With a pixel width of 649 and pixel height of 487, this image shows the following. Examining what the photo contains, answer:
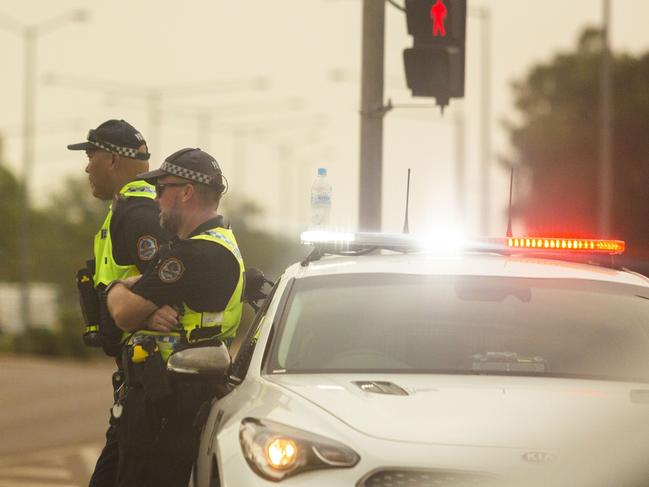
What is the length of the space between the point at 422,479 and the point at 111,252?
103 inches

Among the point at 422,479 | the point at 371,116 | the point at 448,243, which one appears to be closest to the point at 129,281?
the point at 448,243

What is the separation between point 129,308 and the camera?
6.61 metres

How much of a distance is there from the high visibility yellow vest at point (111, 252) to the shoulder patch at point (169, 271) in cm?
57

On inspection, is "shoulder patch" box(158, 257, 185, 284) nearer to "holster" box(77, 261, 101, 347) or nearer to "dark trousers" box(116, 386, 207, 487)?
"dark trousers" box(116, 386, 207, 487)

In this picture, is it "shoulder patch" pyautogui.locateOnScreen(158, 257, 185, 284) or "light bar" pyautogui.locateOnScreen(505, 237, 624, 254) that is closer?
"shoulder patch" pyautogui.locateOnScreen(158, 257, 185, 284)

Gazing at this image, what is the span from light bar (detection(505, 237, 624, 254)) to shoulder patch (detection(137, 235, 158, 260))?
1459 mm

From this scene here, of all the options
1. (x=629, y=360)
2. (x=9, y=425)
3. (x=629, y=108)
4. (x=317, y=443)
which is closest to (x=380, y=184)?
(x=629, y=360)

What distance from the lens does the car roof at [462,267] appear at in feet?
21.2

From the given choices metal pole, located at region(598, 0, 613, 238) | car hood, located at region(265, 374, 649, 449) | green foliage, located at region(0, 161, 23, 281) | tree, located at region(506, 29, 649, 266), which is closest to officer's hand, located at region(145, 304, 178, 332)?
car hood, located at region(265, 374, 649, 449)

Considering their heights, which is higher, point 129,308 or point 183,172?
point 183,172

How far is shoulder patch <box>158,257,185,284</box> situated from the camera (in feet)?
21.6

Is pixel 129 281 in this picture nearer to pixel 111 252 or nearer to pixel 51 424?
pixel 111 252

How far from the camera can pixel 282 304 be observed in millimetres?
6398

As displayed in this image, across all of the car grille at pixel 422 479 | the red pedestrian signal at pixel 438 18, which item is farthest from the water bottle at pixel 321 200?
the car grille at pixel 422 479
